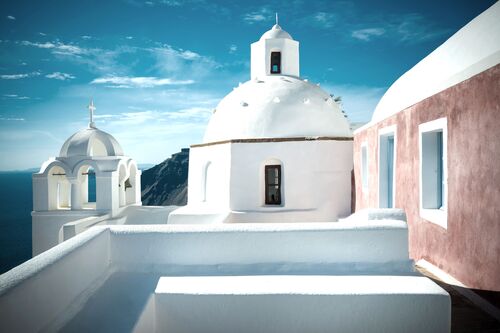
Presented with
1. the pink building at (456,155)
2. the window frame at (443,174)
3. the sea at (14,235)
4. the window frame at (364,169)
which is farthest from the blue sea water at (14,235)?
the window frame at (443,174)

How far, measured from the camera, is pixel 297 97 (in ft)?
39.3

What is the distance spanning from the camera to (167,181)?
252 ft

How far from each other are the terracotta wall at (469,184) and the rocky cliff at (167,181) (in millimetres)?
67347

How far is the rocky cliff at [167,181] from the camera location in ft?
242

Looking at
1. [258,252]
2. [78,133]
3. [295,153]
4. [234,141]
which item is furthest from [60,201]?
[258,252]

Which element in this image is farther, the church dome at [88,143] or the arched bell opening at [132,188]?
the arched bell opening at [132,188]

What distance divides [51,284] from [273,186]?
28.7 ft

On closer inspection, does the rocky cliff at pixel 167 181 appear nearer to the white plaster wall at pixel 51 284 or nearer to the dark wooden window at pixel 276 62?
the dark wooden window at pixel 276 62

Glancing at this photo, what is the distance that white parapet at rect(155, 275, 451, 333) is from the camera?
3.27m

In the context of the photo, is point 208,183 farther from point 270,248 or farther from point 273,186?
point 270,248

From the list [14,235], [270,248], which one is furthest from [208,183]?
[14,235]

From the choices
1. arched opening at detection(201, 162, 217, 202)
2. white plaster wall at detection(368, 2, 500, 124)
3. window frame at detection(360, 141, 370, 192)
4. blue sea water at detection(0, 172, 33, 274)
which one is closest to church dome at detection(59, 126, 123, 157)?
arched opening at detection(201, 162, 217, 202)

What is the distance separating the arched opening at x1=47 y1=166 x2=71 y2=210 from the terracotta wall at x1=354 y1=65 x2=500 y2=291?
40.6ft

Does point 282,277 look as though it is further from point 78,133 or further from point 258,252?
point 78,133
